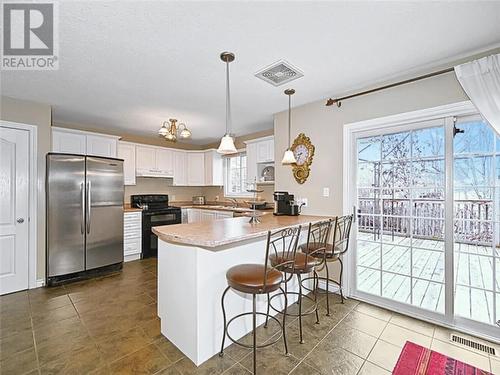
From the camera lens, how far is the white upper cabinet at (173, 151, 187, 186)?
5883mm

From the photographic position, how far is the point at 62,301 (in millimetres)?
2926

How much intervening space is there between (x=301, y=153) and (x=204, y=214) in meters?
2.88

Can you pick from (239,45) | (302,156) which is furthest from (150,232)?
(239,45)

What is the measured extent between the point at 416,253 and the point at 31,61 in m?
4.47

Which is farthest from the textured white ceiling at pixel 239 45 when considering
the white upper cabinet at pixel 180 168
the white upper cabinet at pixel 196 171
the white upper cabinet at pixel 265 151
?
the white upper cabinet at pixel 196 171

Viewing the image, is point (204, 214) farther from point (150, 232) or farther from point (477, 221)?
point (477, 221)

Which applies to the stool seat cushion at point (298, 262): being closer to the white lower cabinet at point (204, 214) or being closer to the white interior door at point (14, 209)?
the white lower cabinet at point (204, 214)

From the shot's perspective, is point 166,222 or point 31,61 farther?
point 166,222

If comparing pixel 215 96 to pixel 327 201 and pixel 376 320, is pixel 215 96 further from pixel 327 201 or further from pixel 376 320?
pixel 376 320

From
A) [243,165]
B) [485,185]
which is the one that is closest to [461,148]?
[485,185]

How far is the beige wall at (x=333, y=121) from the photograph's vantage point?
2.47 meters

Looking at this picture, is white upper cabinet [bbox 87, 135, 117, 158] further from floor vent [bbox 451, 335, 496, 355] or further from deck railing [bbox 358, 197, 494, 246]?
floor vent [bbox 451, 335, 496, 355]

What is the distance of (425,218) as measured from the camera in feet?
8.43

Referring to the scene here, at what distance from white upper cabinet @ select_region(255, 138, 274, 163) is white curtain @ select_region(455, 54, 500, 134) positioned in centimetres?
282
